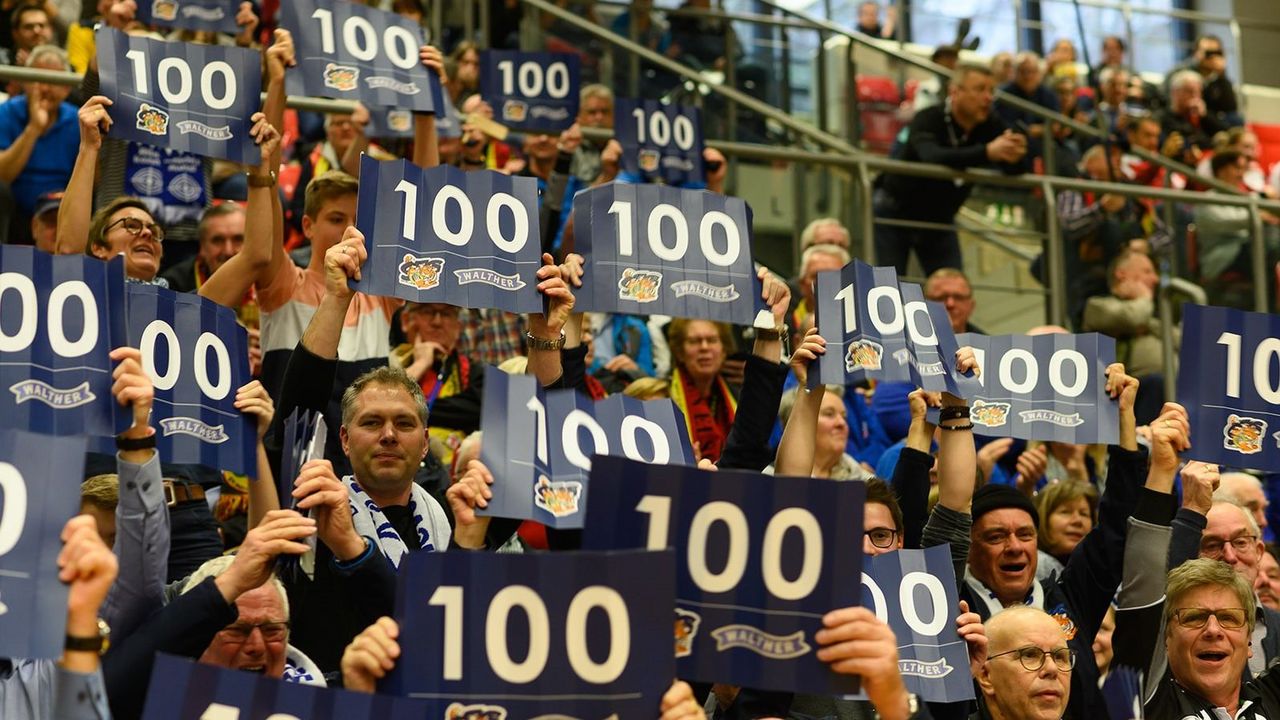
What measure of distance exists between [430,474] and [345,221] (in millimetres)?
1005

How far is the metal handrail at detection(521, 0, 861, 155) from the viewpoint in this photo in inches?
387

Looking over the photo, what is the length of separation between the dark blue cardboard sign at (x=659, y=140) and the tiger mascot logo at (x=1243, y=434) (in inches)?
142

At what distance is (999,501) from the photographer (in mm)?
5664

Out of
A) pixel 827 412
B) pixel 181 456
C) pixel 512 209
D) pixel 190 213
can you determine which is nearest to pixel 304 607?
pixel 181 456

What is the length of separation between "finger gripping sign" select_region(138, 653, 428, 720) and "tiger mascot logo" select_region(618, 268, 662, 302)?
2098 millimetres

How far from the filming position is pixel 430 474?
5812mm

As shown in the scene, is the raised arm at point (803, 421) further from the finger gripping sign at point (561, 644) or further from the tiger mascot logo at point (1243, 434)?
the finger gripping sign at point (561, 644)

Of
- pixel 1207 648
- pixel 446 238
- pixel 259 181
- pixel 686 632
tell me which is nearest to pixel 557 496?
pixel 686 632

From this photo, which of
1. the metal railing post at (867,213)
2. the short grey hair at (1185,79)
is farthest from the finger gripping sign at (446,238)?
the short grey hair at (1185,79)

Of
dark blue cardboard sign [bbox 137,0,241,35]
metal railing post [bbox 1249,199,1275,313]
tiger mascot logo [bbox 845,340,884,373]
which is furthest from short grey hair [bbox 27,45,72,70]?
metal railing post [bbox 1249,199,1275,313]

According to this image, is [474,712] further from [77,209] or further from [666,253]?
[77,209]

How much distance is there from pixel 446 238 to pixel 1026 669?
2.01m

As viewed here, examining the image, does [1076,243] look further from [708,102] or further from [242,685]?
[242,685]

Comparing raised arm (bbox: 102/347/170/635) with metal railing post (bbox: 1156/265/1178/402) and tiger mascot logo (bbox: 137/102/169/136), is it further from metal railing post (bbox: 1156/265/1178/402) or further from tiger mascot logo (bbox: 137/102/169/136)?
metal railing post (bbox: 1156/265/1178/402)
